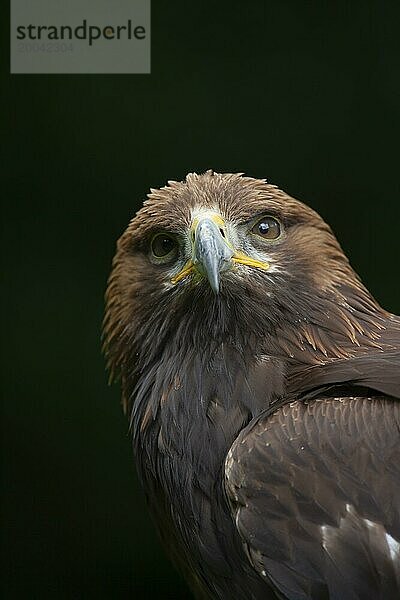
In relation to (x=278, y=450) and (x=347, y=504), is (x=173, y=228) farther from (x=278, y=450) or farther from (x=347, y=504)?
(x=347, y=504)

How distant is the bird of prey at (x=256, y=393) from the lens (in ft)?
6.94

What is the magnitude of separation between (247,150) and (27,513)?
1.45 meters

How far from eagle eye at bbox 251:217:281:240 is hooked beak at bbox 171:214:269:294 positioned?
8 cm

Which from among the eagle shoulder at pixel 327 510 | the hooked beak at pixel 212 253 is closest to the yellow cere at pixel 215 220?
the hooked beak at pixel 212 253

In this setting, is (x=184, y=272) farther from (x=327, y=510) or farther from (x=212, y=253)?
(x=327, y=510)

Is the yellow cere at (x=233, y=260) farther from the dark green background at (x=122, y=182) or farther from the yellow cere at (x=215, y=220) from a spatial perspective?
the dark green background at (x=122, y=182)

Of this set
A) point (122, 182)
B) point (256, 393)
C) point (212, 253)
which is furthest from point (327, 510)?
point (122, 182)

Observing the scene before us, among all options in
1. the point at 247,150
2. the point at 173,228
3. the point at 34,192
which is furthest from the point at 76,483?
the point at 173,228

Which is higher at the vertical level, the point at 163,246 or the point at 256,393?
the point at 163,246

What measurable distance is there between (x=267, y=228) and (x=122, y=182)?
4.33 feet

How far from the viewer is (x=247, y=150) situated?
3.61m

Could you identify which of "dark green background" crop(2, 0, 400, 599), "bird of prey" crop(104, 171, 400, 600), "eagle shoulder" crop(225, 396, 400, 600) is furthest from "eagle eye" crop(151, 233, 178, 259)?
"dark green background" crop(2, 0, 400, 599)

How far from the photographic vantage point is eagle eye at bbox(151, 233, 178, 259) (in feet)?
7.96

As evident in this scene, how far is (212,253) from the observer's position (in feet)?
7.26
